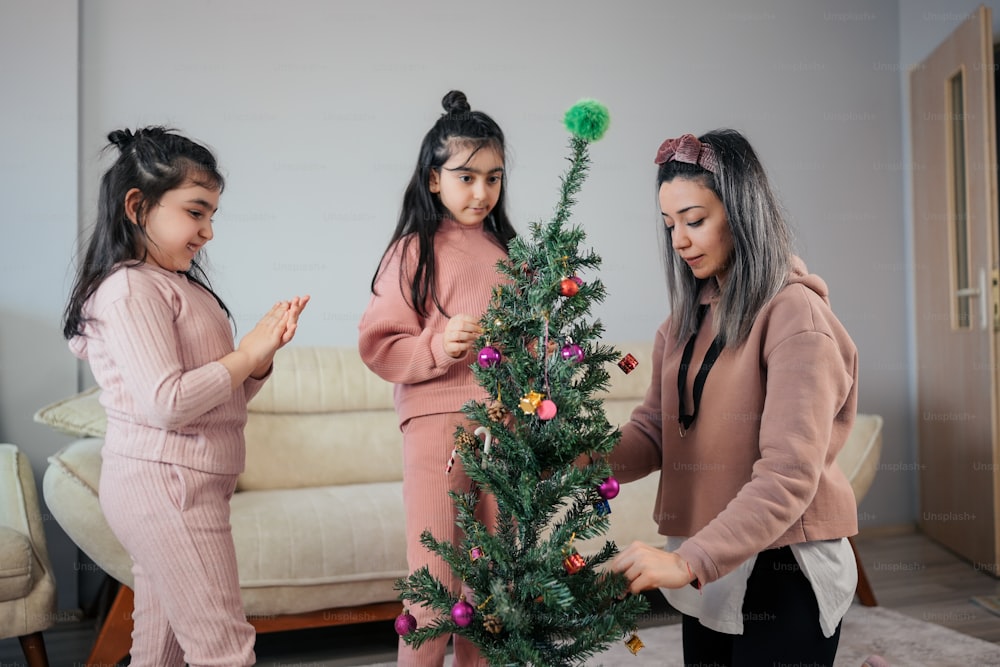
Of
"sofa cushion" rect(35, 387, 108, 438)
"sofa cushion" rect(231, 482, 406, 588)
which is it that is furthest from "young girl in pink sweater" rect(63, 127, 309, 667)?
"sofa cushion" rect(35, 387, 108, 438)

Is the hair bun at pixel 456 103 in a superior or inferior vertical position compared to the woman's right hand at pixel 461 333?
superior

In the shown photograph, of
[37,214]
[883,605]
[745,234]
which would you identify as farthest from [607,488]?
[37,214]

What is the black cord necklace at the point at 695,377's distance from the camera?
1368mm

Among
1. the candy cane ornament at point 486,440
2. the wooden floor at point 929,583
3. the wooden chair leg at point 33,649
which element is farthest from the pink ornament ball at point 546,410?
the wooden floor at point 929,583

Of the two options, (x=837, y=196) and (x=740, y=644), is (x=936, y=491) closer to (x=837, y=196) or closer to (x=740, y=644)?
(x=837, y=196)

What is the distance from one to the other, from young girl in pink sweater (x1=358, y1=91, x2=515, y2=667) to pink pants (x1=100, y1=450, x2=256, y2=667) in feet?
1.06

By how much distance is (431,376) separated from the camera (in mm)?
1558

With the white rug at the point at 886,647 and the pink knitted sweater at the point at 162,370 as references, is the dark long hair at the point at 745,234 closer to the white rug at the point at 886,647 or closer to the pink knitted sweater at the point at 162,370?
the pink knitted sweater at the point at 162,370

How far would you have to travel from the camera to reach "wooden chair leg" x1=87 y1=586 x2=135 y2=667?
7.48ft

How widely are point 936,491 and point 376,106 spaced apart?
304 centimetres

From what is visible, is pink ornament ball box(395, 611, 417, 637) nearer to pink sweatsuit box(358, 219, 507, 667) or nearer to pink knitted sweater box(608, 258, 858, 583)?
pink sweatsuit box(358, 219, 507, 667)

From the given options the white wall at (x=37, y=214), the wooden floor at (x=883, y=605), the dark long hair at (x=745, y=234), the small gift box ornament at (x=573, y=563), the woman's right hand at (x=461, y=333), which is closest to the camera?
the small gift box ornament at (x=573, y=563)

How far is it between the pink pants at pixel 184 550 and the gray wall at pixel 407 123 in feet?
6.26

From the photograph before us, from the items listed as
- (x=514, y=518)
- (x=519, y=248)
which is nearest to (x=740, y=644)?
(x=514, y=518)
